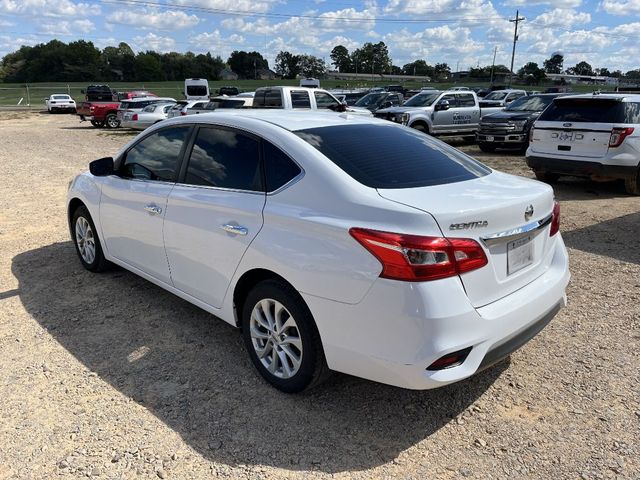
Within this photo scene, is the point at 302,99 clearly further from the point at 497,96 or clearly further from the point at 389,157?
the point at 497,96

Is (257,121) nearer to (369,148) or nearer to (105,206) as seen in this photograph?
(369,148)

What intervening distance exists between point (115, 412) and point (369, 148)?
2.21 metres

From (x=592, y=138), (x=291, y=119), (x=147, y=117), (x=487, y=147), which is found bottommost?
(x=487, y=147)

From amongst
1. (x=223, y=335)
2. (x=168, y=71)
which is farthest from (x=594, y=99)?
(x=168, y=71)

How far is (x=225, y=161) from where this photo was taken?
11.8ft

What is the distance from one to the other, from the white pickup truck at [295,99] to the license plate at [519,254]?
12625mm

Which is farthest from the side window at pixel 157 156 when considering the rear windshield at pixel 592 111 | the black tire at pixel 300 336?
the rear windshield at pixel 592 111

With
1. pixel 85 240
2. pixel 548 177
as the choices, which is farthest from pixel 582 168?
pixel 85 240

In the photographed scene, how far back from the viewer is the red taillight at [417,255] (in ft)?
8.32

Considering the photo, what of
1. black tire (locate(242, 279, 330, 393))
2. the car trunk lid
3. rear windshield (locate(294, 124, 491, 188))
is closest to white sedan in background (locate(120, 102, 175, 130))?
rear windshield (locate(294, 124, 491, 188))

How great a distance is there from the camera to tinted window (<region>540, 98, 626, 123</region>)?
873 cm

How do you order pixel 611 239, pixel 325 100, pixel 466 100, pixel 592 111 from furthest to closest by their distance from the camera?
pixel 466 100
pixel 325 100
pixel 592 111
pixel 611 239

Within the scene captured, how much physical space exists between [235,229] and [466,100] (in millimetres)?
17034

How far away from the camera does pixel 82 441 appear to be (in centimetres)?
288
